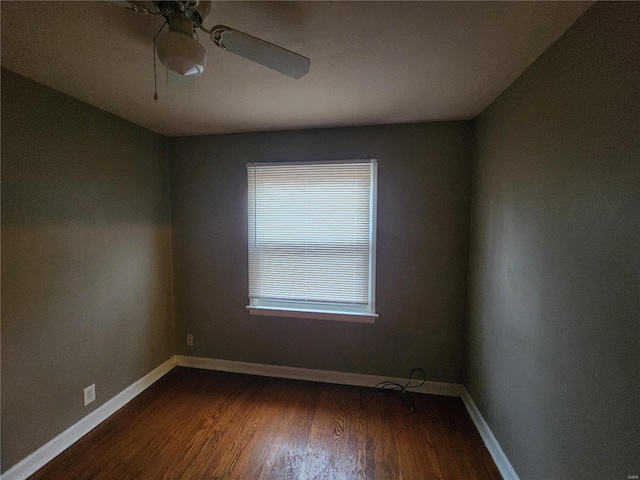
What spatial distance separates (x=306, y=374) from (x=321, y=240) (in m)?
1.27

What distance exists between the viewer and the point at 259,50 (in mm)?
998

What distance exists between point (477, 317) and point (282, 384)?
5.72 feet

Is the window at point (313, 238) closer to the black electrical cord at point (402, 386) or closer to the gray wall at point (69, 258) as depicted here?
the black electrical cord at point (402, 386)

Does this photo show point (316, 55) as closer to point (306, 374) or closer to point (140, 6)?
point (140, 6)

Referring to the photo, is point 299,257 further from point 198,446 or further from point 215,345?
point 198,446

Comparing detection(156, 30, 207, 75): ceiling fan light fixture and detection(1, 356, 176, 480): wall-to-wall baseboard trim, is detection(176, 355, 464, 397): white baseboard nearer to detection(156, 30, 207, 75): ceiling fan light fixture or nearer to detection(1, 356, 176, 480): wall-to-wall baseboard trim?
detection(1, 356, 176, 480): wall-to-wall baseboard trim

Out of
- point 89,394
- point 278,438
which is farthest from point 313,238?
point 89,394

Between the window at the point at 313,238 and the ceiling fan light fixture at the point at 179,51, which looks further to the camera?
the window at the point at 313,238

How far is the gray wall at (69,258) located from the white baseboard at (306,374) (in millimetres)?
461

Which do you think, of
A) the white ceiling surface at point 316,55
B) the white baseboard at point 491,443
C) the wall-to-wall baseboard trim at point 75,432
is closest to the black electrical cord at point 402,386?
the white baseboard at point 491,443

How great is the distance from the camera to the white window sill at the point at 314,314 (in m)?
2.28

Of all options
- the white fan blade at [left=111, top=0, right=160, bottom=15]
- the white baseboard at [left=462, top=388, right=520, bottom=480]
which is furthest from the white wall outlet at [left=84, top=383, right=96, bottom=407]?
the white baseboard at [left=462, top=388, right=520, bottom=480]

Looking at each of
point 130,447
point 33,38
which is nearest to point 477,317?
point 130,447

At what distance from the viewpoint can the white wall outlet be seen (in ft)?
5.97
